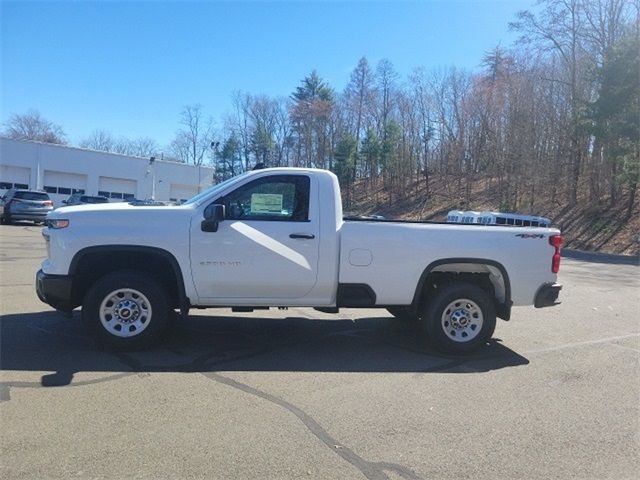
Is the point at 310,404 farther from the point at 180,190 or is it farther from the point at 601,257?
the point at 180,190

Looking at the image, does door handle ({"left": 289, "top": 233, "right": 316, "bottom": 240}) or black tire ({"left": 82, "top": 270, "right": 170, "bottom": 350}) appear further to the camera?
door handle ({"left": 289, "top": 233, "right": 316, "bottom": 240})

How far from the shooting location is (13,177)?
4844 cm

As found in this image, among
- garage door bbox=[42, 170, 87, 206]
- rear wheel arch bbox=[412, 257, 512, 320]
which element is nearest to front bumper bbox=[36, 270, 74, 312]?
rear wheel arch bbox=[412, 257, 512, 320]

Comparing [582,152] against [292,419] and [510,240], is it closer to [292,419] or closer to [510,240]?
[510,240]

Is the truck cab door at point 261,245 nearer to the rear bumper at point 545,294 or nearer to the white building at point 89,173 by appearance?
the rear bumper at point 545,294

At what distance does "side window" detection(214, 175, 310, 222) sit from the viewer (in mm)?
6016

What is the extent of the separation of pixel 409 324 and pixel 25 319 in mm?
5265

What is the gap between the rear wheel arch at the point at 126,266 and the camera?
5719 millimetres

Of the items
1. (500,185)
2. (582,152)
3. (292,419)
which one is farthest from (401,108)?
(292,419)

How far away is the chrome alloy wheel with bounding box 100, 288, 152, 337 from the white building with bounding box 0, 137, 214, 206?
44.9 metres

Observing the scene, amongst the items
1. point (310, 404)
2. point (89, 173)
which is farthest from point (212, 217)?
point (89, 173)

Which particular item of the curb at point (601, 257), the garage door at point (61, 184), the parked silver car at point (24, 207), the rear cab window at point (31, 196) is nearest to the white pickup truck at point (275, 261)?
the curb at point (601, 257)

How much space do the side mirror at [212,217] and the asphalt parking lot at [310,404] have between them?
1405 mm

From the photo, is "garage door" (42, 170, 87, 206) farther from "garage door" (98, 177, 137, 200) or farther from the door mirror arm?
the door mirror arm
